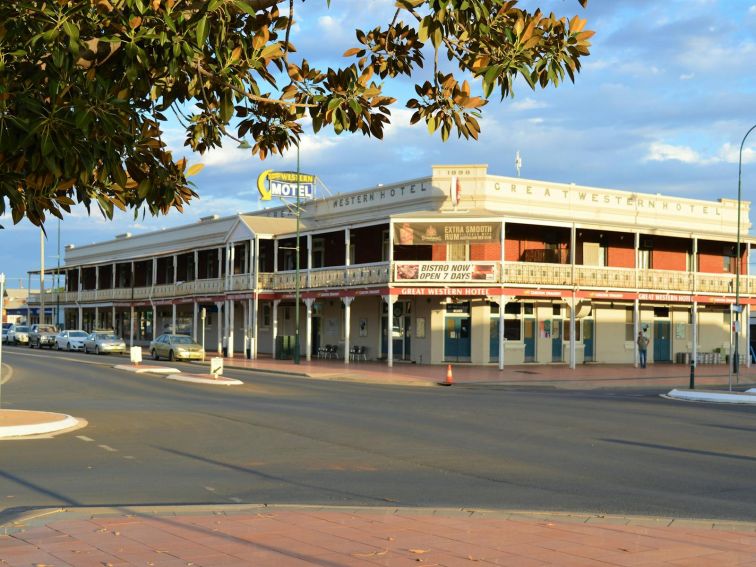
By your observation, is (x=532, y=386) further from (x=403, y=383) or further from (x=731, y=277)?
(x=731, y=277)

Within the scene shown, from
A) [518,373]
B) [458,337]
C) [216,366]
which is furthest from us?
[458,337]

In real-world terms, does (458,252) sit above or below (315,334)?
above

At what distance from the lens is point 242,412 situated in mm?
19938

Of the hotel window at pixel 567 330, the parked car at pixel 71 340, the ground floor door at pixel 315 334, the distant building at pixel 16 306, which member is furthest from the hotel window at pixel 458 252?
the distant building at pixel 16 306

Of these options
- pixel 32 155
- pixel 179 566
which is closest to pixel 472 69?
pixel 32 155

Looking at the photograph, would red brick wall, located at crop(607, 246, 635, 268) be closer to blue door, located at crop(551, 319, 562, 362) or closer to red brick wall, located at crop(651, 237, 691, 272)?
red brick wall, located at crop(651, 237, 691, 272)

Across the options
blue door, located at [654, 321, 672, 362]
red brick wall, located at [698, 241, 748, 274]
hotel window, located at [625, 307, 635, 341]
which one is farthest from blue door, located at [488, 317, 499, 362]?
red brick wall, located at [698, 241, 748, 274]

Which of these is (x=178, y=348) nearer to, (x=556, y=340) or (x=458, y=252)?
(x=458, y=252)

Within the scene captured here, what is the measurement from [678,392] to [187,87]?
23.6m

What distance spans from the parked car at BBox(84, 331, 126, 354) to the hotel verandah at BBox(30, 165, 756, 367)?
207 inches

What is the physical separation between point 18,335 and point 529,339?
43.9 m

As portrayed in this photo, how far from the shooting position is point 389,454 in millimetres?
13836

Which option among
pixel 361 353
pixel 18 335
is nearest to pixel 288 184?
pixel 361 353

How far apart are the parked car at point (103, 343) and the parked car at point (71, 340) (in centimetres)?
180
